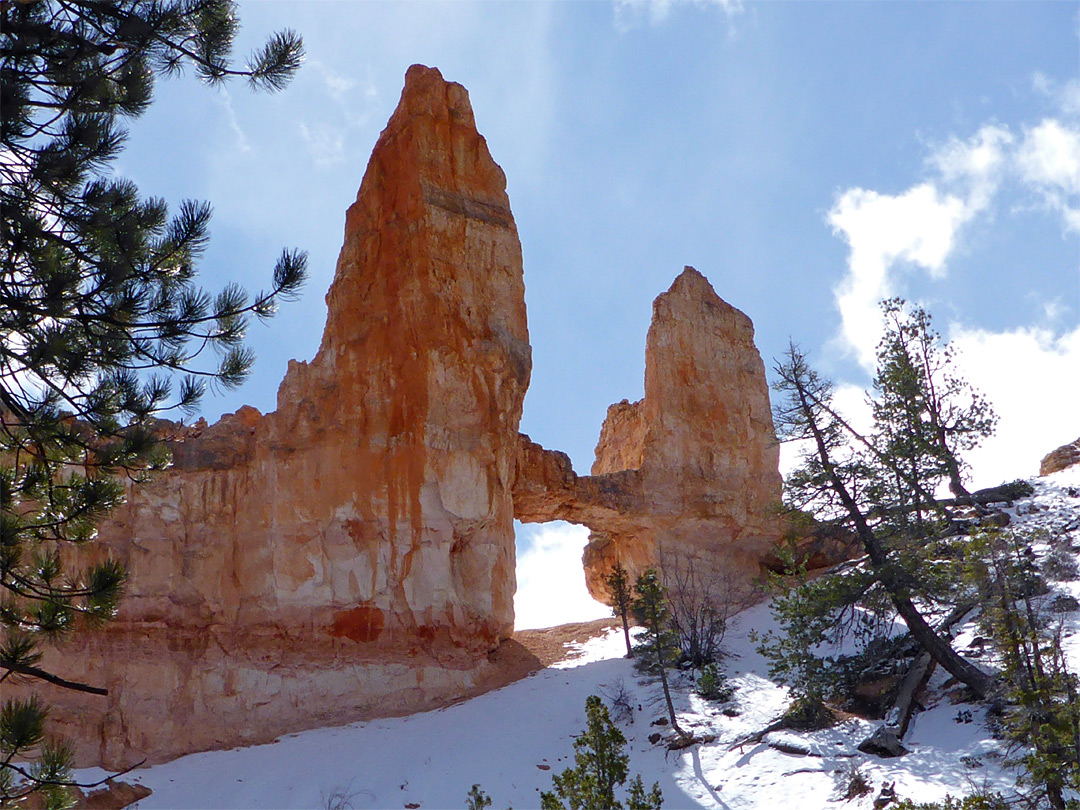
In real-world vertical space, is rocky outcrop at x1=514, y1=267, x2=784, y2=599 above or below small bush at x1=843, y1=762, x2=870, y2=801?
above

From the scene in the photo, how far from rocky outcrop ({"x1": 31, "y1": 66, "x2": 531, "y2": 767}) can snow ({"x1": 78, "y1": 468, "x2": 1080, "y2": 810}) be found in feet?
4.46

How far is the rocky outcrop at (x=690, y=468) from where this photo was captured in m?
27.0

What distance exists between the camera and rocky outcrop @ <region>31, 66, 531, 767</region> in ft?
67.7

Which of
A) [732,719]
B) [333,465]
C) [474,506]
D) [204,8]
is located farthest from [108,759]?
[204,8]

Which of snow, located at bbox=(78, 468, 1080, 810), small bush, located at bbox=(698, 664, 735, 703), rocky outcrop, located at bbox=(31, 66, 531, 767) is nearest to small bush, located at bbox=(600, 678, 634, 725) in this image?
snow, located at bbox=(78, 468, 1080, 810)

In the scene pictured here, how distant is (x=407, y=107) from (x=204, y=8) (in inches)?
708

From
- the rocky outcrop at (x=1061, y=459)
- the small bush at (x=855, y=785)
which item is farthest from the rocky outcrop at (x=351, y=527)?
the rocky outcrop at (x=1061, y=459)

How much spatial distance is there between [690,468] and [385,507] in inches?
368

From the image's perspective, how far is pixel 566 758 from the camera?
56.8ft

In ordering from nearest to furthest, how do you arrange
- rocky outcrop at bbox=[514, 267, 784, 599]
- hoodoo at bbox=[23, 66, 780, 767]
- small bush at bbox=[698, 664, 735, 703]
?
small bush at bbox=[698, 664, 735, 703]
hoodoo at bbox=[23, 66, 780, 767]
rocky outcrop at bbox=[514, 267, 784, 599]

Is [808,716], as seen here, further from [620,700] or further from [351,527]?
[351,527]

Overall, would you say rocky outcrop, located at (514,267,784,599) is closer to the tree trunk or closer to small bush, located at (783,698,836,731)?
the tree trunk

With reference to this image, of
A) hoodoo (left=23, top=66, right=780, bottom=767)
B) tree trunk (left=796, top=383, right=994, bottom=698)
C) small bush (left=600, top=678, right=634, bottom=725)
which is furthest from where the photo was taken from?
hoodoo (left=23, top=66, right=780, bottom=767)

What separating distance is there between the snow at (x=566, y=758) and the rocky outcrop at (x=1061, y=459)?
1059 centimetres
